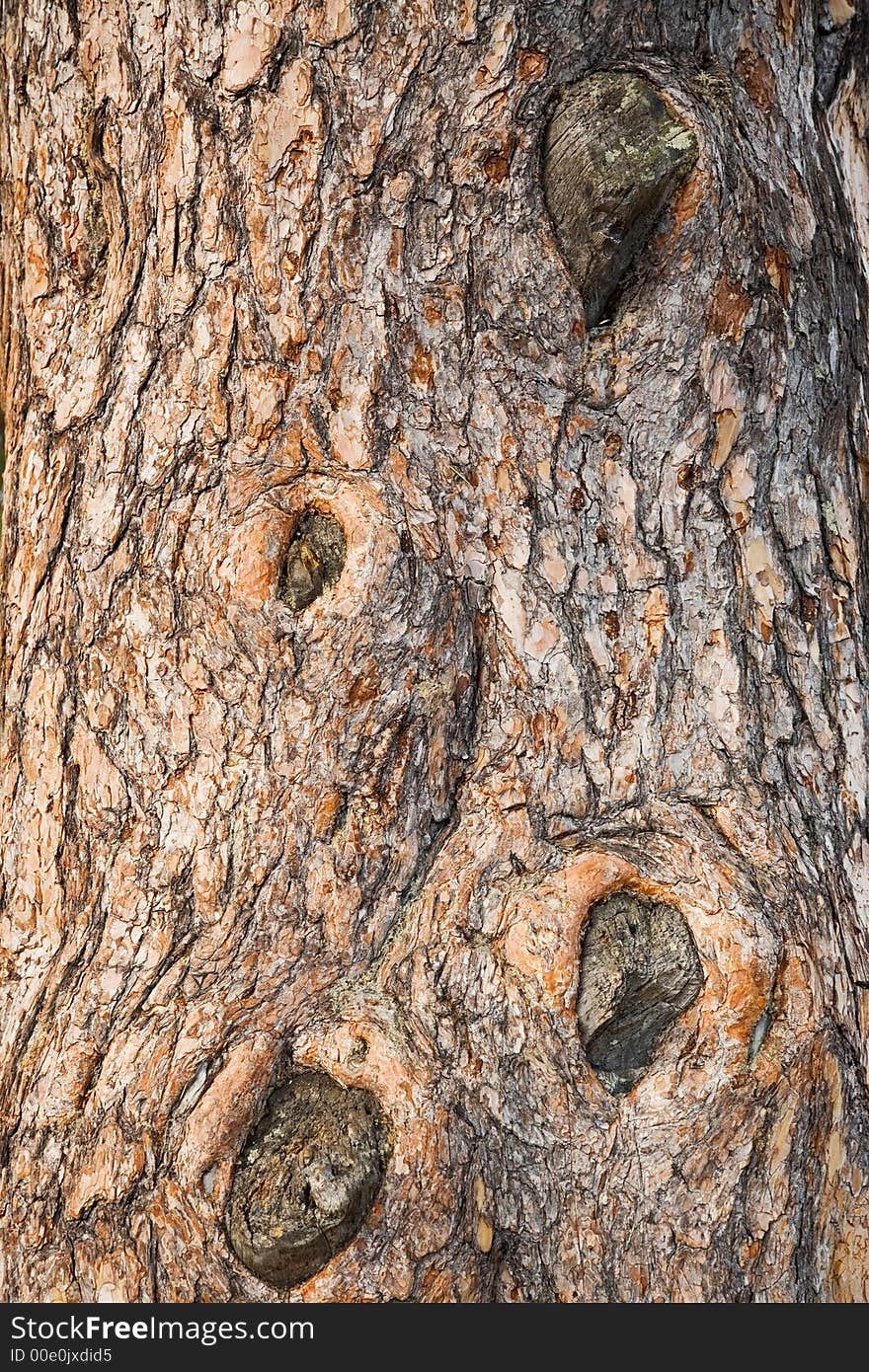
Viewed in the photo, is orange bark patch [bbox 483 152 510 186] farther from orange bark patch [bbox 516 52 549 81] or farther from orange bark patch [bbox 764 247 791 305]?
orange bark patch [bbox 764 247 791 305]

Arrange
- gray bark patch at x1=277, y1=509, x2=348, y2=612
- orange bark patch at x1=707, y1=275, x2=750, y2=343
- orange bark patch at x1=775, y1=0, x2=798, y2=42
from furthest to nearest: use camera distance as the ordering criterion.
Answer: orange bark patch at x1=775, y1=0, x2=798, y2=42
orange bark patch at x1=707, y1=275, x2=750, y2=343
gray bark patch at x1=277, y1=509, x2=348, y2=612

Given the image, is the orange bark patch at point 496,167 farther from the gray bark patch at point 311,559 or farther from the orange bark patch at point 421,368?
the gray bark patch at point 311,559

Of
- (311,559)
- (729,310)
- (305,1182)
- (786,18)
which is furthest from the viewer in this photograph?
(786,18)

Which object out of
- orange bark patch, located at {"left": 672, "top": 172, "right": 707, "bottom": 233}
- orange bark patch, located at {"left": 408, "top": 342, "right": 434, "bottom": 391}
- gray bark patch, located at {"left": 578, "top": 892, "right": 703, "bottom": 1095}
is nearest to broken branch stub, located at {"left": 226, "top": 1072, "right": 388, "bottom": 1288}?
gray bark patch, located at {"left": 578, "top": 892, "right": 703, "bottom": 1095}

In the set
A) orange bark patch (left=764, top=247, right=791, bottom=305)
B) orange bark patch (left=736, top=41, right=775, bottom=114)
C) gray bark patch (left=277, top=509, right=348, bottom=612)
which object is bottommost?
gray bark patch (left=277, top=509, right=348, bottom=612)

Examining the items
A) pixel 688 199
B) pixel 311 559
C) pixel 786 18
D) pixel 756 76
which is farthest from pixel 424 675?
pixel 786 18

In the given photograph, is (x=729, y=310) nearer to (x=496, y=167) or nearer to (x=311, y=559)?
(x=496, y=167)

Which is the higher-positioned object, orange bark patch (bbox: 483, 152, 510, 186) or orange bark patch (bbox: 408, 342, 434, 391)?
orange bark patch (bbox: 483, 152, 510, 186)
